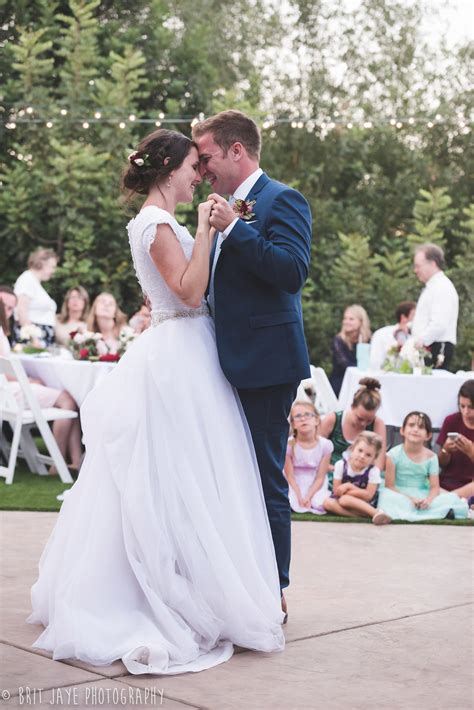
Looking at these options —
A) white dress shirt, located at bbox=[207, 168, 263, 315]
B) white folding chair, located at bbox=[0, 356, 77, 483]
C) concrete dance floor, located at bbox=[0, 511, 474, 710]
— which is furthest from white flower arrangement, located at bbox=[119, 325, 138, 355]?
white dress shirt, located at bbox=[207, 168, 263, 315]

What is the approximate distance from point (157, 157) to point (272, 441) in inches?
43.7

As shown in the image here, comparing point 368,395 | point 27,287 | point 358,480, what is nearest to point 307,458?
point 358,480

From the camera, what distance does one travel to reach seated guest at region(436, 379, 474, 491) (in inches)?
299

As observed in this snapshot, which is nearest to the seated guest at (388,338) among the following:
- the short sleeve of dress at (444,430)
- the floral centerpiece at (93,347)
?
the short sleeve of dress at (444,430)

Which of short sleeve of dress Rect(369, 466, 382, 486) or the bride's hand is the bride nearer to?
the bride's hand

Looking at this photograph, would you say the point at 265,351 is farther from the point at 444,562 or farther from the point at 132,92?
the point at 132,92

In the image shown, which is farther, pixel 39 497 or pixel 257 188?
pixel 39 497

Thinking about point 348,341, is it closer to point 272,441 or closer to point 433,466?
point 433,466

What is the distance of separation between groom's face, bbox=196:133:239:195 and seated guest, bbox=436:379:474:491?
3.80 metres

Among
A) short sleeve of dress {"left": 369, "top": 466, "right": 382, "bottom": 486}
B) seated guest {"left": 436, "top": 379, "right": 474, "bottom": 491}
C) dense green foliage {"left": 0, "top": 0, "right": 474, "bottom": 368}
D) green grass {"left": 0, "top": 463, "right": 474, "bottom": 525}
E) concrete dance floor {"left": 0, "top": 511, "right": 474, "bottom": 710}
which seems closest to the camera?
concrete dance floor {"left": 0, "top": 511, "right": 474, "bottom": 710}

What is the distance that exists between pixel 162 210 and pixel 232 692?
1675mm

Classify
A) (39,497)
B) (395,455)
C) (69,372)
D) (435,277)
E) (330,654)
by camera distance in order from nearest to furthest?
1. (330,654)
2. (395,455)
3. (39,497)
4. (69,372)
5. (435,277)

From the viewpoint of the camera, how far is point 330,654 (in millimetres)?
3840

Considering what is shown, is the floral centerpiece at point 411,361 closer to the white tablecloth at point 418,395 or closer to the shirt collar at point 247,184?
the white tablecloth at point 418,395
